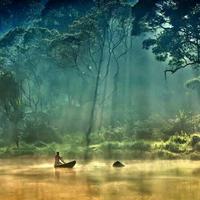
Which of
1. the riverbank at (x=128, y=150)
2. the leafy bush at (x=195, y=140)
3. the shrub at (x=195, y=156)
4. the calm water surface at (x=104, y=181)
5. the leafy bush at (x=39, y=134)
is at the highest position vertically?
the leafy bush at (x=39, y=134)

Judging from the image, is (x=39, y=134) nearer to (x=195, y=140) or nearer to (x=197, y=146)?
(x=195, y=140)

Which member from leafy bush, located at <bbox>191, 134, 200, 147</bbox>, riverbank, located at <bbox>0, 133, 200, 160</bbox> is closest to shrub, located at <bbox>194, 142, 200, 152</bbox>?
riverbank, located at <bbox>0, 133, 200, 160</bbox>

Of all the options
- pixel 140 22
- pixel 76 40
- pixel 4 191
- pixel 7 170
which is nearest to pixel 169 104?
pixel 76 40

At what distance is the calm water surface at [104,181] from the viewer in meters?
20.2

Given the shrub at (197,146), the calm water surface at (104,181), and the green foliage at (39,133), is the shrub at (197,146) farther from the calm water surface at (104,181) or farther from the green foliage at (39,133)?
the green foliage at (39,133)

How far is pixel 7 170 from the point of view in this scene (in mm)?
32688

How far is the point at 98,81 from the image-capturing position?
6481 centimetres

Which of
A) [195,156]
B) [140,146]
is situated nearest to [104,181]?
[195,156]

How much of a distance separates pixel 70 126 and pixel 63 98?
23681mm

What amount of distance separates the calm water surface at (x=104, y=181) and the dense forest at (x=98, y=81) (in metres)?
6.99

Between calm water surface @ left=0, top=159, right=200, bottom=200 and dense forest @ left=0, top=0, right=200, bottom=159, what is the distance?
275 inches

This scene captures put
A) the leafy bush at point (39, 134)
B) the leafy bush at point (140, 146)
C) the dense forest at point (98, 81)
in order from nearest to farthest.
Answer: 1. the dense forest at point (98, 81)
2. the leafy bush at point (140, 146)
3. the leafy bush at point (39, 134)

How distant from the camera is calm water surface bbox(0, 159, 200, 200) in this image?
2017 cm

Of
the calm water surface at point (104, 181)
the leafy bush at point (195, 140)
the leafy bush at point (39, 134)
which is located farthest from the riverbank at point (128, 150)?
the calm water surface at point (104, 181)
